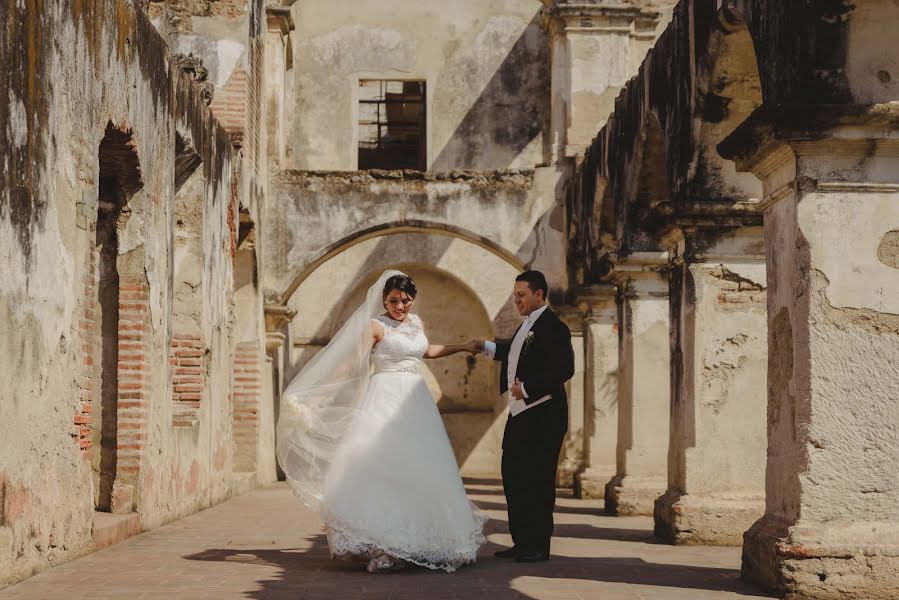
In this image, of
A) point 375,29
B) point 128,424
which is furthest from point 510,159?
point 128,424

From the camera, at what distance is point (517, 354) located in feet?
27.1

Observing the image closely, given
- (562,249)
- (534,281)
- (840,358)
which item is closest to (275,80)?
(562,249)

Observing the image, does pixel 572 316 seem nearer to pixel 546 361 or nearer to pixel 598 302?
pixel 598 302

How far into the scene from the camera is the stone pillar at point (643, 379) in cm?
1292

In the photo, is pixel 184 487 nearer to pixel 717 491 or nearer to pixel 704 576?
pixel 717 491

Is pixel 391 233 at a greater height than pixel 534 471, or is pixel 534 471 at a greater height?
pixel 391 233

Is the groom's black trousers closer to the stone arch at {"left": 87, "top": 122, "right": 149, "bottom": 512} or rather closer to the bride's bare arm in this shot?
the bride's bare arm

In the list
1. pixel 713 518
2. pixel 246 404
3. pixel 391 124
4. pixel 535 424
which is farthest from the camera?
pixel 391 124

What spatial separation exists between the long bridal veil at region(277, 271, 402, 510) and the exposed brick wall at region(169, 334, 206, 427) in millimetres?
4355

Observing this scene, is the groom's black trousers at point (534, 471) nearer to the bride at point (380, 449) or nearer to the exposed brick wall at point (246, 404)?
the bride at point (380, 449)

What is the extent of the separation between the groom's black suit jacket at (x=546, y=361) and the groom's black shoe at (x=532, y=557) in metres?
0.90

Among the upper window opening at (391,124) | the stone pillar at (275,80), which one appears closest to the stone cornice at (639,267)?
the stone pillar at (275,80)

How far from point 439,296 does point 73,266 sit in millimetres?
15016

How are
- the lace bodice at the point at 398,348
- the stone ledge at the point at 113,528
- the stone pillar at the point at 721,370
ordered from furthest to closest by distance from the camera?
the stone pillar at the point at 721,370
the stone ledge at the point at 113,528
the lace bodice at the point at 398,348
